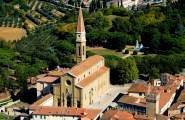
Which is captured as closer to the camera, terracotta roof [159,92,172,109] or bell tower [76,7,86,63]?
terracotta roof [159,92,172,109]

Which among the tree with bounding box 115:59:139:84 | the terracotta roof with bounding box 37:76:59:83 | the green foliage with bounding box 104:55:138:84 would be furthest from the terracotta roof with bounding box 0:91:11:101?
the tree with bounding box 115:59:139:84

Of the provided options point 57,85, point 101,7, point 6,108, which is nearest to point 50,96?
point 57,85

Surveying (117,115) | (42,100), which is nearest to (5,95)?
(42,100)

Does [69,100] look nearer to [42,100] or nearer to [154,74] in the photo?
[42,100]

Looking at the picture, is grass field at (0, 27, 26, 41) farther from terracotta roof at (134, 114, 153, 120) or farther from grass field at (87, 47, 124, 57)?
terracotta roof at (134, 114, 153, 120)

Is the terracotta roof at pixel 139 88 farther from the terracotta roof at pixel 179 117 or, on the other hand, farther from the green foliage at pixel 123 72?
the terracotta roof at pixel 179 117

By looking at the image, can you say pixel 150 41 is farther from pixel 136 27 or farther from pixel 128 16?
pixel 128 16

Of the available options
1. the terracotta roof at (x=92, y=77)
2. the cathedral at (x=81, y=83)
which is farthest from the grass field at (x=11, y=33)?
the cathedral at (x=81, y=83)
